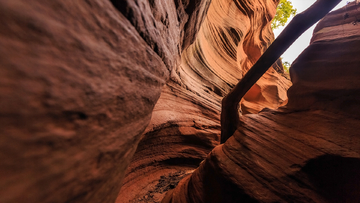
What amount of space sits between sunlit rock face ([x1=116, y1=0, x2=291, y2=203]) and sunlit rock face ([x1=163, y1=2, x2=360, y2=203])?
0.92m

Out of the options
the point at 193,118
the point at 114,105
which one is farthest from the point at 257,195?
the point at 193,118

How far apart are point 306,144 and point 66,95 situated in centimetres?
245

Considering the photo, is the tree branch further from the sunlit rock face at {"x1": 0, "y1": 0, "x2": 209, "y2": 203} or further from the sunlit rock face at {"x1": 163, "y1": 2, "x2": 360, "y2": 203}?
the sunlit rock face at {"x1": 0, "y1": 0, "x2": 209, "y2": 203}

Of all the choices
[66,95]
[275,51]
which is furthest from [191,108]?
[66,95]

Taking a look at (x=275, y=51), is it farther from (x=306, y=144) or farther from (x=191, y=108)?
(x=191, y=108)

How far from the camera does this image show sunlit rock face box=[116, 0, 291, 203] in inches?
118

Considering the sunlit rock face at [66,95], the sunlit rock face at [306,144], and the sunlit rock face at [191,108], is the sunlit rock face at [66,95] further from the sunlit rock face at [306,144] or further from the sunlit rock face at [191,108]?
the sunlit rock face at [191,108]

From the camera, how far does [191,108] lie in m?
4.25

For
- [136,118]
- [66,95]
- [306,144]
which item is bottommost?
[136,118]

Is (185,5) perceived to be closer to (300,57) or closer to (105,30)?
(105,30)

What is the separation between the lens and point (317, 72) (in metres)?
2.07

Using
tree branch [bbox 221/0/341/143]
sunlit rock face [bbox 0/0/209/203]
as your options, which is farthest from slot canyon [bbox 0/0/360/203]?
tree branch [bbox 221/0/341/143]

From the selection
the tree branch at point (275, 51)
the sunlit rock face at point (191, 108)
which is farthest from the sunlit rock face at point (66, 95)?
the tree branch at point (275, 51)

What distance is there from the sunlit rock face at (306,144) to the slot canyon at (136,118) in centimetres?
1
